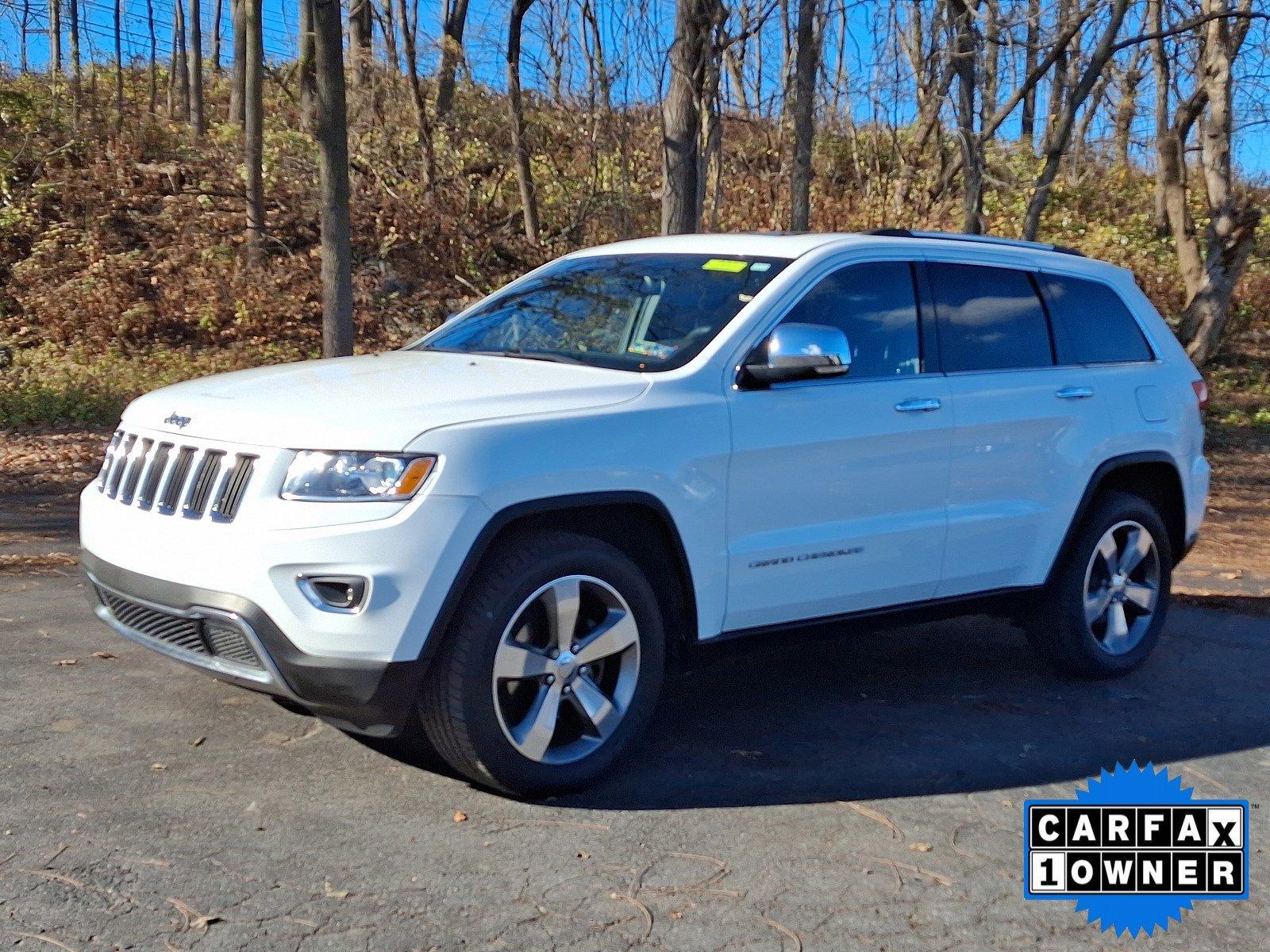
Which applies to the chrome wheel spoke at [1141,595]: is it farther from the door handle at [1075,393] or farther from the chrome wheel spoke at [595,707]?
the chrome wheel spoke at [595,707]

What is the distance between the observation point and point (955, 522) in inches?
215

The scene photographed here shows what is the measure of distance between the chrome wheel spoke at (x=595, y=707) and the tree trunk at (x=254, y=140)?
13821mm

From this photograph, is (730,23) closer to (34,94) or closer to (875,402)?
(875,402)

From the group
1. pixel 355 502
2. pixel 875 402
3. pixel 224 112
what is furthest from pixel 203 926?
pixel 224 112

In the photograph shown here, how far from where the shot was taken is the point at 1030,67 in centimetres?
1753

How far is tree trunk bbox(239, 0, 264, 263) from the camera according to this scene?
16.6 metres

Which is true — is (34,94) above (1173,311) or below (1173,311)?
above

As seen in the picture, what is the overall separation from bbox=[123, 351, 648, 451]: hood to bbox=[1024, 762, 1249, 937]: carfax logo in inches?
76.2

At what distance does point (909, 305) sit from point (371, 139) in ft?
50.9

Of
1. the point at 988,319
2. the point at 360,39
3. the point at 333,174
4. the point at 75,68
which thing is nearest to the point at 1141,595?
the point at 988,319

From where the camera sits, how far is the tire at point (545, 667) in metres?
4.20

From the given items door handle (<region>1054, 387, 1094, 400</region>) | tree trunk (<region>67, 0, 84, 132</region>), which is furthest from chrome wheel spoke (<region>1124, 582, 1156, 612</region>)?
tree trunk (<region>67, 0, 84, 132</region>)

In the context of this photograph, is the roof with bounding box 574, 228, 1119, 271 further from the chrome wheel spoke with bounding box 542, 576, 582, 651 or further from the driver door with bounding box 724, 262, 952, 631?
the chrome wheel spoke with bounding box 542, 576, 582, 651


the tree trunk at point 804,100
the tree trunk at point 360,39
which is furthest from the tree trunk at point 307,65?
the tree trunk at point 804,100
